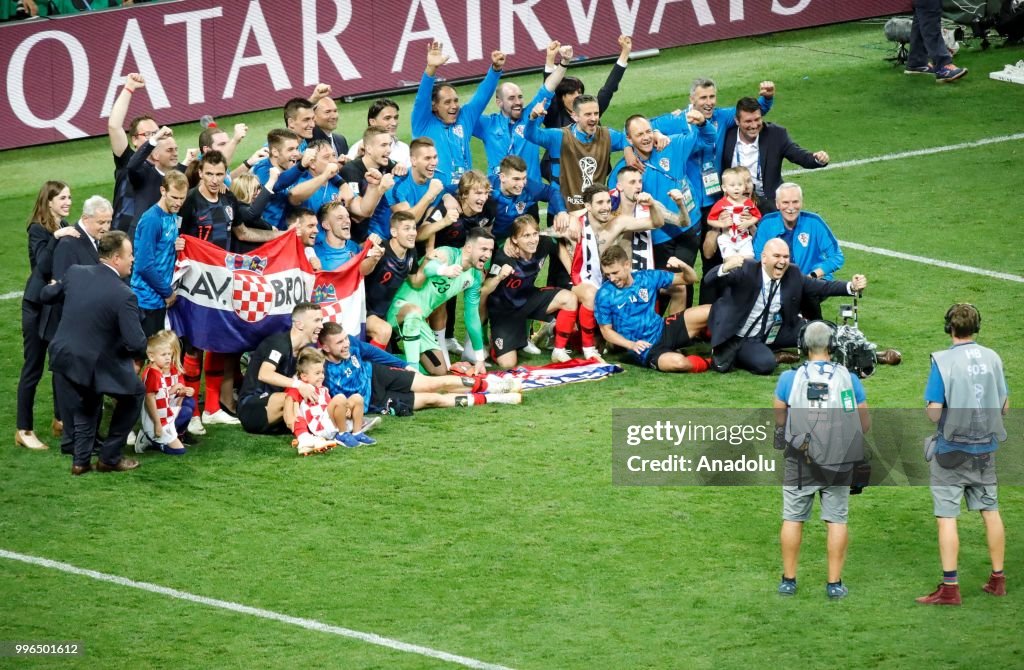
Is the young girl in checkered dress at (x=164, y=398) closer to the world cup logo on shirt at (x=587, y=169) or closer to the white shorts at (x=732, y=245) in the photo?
the world cup logo on shirt at (x=587, y=169)

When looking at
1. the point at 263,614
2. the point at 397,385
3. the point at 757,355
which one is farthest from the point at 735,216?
the point at 263,614

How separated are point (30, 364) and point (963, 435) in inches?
269

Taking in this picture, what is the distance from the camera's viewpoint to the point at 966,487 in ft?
31.2

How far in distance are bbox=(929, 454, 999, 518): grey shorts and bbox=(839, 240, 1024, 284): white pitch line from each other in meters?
6.62

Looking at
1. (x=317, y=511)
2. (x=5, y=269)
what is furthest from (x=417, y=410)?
(x=5, y=269)

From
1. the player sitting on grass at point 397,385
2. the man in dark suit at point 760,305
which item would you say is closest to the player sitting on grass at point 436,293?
the player sitting on grass at point 397,385

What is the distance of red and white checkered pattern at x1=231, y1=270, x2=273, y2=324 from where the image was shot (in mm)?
12773

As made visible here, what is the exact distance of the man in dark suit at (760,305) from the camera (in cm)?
1312

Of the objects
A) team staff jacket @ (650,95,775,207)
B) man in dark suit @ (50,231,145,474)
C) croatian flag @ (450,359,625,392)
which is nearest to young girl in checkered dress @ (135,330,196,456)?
man in dark suit @ (50,231,145,474)

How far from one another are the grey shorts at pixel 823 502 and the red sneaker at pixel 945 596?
2.28ft

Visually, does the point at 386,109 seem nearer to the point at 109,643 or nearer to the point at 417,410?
the point at 417,410

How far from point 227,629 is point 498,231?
615 cm

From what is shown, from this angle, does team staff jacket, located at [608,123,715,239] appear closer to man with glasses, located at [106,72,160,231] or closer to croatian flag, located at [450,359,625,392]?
croatian flag, located at [450,359,625,392]

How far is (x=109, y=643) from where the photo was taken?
9.25 m
